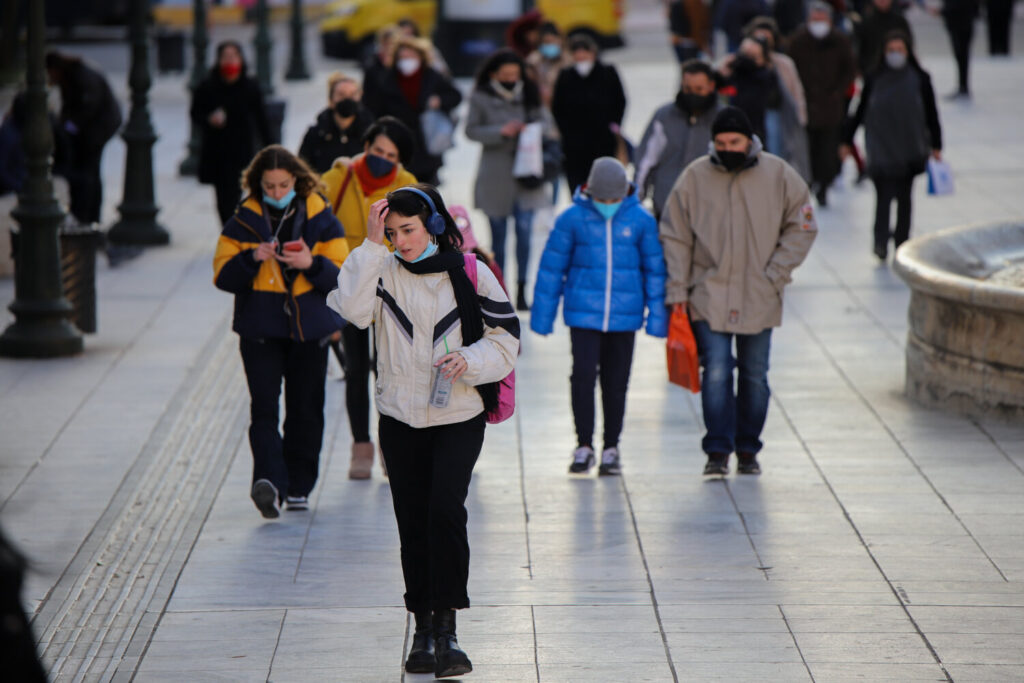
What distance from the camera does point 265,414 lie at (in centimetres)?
749

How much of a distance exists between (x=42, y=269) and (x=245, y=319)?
162 inches

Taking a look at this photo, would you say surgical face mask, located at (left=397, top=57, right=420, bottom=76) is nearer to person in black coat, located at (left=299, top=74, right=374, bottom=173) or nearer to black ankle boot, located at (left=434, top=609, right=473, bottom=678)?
person in black coat, located at (left=299, top=74, right=374, bottom=173)

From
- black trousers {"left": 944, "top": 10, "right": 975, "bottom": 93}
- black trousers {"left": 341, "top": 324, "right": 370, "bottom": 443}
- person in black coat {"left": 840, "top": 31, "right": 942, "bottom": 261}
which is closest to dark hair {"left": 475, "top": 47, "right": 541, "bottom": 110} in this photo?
person in black coat {"left": 840, "top": 31, "right": 942, "bottom": 261}

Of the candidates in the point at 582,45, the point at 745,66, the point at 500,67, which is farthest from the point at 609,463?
the point at 582,45

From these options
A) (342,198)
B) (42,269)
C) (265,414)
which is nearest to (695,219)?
(342,198)

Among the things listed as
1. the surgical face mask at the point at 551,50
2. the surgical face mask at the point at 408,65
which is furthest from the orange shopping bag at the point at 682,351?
the surgical face mask at the point at 551,50

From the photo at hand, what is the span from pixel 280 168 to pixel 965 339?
395 centimetres

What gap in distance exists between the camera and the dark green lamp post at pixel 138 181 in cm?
1507

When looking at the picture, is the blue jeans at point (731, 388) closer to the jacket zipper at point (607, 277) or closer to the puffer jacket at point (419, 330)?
the jacket zipper at point (607, 277)

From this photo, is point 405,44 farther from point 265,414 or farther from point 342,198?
point 265,414

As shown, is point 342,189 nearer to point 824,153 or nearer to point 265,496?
point 265,496

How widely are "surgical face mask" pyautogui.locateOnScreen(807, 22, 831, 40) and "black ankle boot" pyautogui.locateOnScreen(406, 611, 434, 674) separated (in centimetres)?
1108

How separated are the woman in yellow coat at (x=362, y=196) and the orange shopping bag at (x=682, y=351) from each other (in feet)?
4.78

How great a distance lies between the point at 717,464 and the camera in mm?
8125
